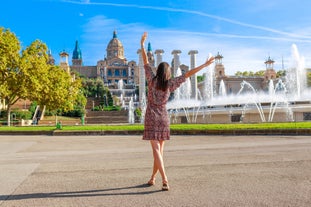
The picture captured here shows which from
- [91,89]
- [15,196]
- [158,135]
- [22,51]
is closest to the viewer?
[15,196]

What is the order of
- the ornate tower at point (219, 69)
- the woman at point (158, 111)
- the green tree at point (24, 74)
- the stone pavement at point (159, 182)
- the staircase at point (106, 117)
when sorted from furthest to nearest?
the ornate tower at point (219, 69), the staircase at point (106, 117), the green tree at point (24, 74), the woman at point (158, 111), the stone pavement at point (159, 182)

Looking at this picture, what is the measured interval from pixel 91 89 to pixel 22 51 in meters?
Answer: 59.7

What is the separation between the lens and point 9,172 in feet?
20.2

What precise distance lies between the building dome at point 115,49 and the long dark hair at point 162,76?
481 ft

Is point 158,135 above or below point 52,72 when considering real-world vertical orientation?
below

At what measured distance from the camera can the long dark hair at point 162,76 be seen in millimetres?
4668

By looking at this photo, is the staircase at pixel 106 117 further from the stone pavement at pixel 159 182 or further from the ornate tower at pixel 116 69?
the ornate tower at pixel 116 69

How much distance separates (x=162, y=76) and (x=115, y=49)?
150 metres

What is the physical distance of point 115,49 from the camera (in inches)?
5955

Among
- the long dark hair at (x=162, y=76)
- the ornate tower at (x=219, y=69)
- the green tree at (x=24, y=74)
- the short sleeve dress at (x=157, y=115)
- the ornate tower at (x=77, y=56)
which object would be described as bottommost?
the short sleeve dress at (x=157, y=115)

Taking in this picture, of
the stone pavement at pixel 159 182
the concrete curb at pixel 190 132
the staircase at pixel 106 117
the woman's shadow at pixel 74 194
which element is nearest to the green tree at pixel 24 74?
the concrete curb at pixel 190 132

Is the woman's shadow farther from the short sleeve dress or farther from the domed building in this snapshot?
the domed building

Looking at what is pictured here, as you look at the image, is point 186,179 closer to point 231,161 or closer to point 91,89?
point 231,161

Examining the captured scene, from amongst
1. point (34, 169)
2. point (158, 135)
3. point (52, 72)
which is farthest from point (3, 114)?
point (158, 135)
